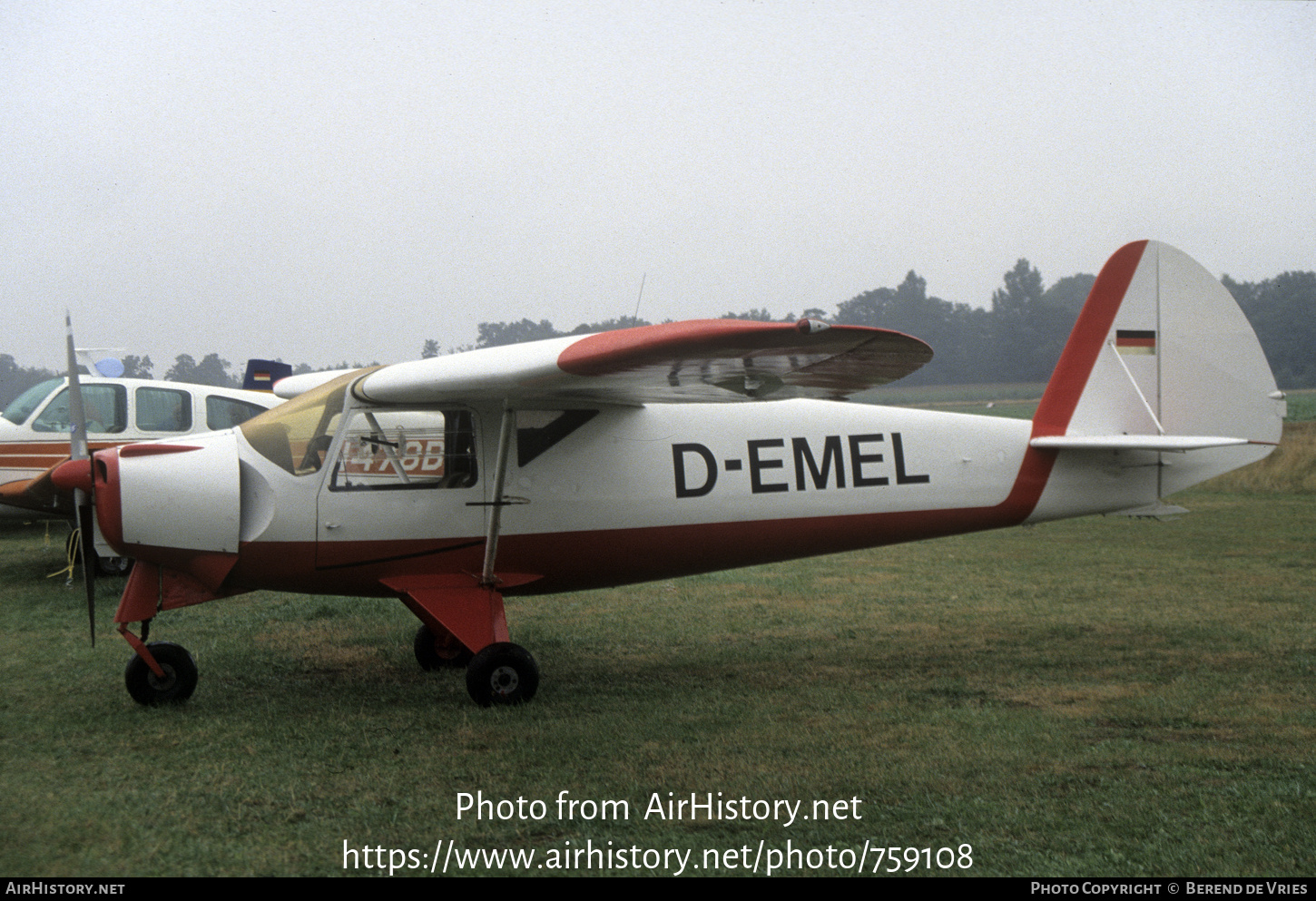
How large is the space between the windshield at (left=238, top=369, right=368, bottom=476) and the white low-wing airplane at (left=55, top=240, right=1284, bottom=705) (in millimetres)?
17

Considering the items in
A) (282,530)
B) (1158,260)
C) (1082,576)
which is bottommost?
(1082,576)

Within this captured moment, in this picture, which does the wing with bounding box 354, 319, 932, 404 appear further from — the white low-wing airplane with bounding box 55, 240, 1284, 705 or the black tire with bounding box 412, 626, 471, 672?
the black tire with bounding box 412, 626, 471, 672

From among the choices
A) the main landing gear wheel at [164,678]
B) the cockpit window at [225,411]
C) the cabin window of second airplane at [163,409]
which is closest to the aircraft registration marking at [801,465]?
the main landing gear wheel at [164,678]

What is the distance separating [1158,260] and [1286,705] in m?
3.50

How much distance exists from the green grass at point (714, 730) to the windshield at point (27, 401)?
2665mm

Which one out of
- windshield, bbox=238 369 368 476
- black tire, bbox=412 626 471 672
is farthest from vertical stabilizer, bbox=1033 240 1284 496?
windshield, bbox=238 369 368 476

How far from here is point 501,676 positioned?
19.1 ft

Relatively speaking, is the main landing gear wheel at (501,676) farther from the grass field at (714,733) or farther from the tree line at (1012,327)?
the tree line at (1012,327)

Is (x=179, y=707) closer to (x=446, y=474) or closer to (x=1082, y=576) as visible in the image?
(x=446, y=474)

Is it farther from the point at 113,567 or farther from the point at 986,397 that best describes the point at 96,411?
the point at 986,397

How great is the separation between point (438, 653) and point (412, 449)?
1693mm

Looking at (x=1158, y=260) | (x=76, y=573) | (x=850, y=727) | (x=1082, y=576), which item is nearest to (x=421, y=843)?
(x=850, y=727)

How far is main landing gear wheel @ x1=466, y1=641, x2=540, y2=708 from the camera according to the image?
5.76 meters

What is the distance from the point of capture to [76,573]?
11438 mm
